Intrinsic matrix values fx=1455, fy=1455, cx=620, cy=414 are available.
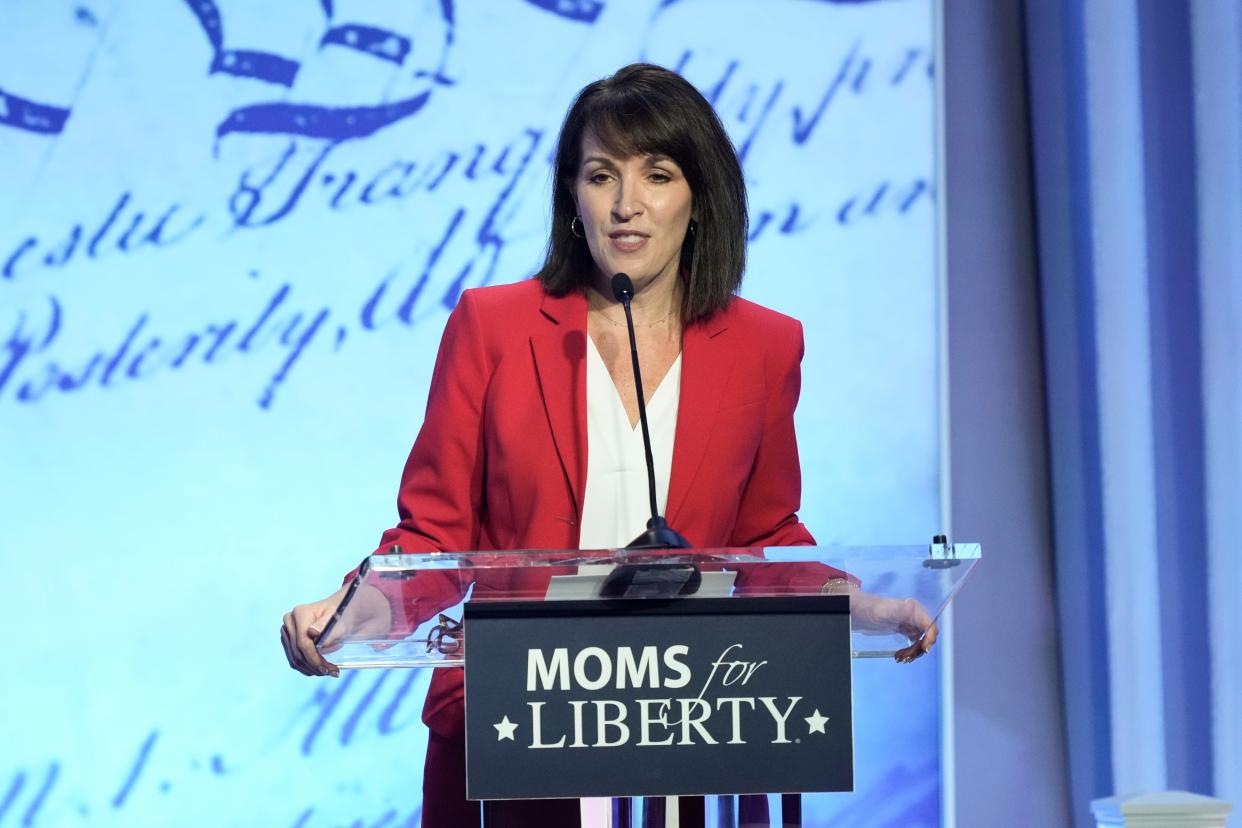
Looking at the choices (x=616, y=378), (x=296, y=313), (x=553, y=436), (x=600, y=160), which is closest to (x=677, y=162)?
(x=600, y=160)

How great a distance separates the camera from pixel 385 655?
4.81 feet

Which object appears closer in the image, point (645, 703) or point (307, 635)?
point (645, 703)

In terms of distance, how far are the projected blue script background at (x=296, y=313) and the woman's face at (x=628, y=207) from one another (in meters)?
1.08

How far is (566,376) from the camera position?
76.6 inches

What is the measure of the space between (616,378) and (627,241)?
0.62 ft

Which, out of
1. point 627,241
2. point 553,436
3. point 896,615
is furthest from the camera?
point 627,241

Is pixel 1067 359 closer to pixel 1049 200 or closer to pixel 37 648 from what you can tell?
pixel 1049 200

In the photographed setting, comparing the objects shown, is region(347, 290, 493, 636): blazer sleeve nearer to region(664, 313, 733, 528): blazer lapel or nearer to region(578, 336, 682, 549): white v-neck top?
region(578, 336, 682, 549): white v-neck top

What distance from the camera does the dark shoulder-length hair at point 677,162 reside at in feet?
6.55

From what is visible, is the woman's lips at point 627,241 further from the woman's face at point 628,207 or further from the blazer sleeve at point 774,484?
the blazer sleeve at point 774,484

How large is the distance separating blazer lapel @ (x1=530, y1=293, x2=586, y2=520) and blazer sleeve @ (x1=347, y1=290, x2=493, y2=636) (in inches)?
3.3

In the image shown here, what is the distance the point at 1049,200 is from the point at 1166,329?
1.68 ft

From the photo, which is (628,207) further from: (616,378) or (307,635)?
(307,635)

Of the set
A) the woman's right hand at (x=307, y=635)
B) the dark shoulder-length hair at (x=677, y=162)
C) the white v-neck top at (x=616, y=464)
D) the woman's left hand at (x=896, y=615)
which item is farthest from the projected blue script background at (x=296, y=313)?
the woman's left hand at (x=896, y=615)
